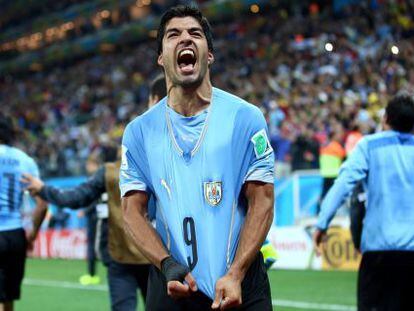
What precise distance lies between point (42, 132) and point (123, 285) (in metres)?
26.9

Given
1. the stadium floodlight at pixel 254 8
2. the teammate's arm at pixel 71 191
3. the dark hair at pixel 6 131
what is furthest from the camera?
the stadium floodlight at pixel 254 8

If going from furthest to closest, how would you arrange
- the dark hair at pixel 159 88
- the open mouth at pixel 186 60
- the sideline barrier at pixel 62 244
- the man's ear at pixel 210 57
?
the sideline barrier at pixel 62 244 < the dark hair at pixel 159 88 < the man's ear at pixel 210 57 < the open mouth at pixel 186 60

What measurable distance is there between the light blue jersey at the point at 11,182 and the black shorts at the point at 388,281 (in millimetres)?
2937

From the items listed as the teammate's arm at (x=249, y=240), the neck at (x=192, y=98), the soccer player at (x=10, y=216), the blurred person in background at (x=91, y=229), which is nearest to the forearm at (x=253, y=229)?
the teammate's arm at (x=249, y=240)

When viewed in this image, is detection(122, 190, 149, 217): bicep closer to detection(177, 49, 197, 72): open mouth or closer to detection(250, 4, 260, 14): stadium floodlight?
detection(177, 49, 197, 72): open mouth

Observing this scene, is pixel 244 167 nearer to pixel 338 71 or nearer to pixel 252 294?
pixel 252 294

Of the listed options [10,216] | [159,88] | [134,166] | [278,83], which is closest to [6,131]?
[10,216]

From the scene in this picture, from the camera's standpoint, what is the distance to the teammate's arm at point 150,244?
321cm

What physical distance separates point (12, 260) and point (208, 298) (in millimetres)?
3919

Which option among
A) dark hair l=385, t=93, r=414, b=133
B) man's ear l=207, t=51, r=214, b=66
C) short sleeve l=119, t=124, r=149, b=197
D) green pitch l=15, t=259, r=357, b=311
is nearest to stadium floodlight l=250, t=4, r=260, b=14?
green pitch l=15, t=259, r=357, b=311

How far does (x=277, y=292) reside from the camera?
11.5 metres

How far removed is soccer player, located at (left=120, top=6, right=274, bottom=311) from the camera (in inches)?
129

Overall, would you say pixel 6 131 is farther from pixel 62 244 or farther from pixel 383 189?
pixel 62 244

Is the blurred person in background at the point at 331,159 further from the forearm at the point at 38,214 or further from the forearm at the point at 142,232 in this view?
the forearm at the point at 142,232
